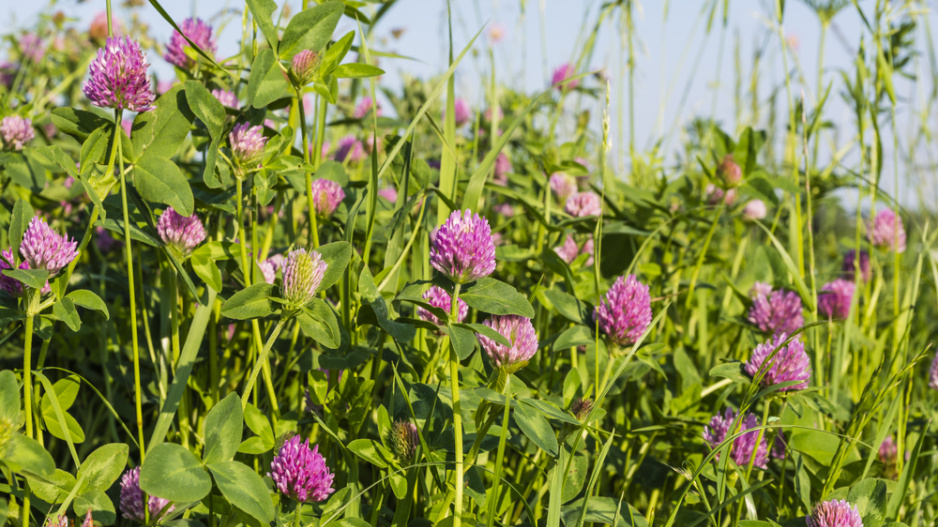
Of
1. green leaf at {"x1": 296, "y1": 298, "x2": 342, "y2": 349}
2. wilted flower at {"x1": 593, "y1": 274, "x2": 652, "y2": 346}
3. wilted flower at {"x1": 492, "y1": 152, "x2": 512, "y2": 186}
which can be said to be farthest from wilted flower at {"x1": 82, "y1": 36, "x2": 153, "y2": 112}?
wilted flower at {"x1": 492, "y1": 152, "x2": 512, "y2": 186}

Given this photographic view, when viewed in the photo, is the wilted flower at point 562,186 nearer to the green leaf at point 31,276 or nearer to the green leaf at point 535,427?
the green leaf at point 535,427

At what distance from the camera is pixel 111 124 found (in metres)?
1.02

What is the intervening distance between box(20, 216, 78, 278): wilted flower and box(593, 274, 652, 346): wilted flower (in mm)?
778

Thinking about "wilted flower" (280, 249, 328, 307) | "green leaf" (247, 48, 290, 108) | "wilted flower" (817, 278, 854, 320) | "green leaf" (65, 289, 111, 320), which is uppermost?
"green leaf" (247, 48, 290, 108)

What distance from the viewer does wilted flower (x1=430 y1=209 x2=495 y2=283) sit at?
0.87m

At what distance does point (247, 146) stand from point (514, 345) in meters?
0.48

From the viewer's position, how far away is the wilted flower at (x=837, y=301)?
5.72 feet

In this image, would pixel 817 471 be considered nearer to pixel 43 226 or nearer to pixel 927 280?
pixel 927 280

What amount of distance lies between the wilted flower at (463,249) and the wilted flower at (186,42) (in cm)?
71

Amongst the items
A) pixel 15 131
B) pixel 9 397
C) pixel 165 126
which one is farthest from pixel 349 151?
pixel 9 397

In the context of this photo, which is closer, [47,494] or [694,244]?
[47,494]

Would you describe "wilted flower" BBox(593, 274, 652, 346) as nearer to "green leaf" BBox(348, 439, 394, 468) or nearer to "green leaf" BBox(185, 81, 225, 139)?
"green leaf" BBox(348, 439, 394, 468)

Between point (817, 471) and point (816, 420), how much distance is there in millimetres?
196

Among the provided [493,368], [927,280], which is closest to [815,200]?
[927,280]
